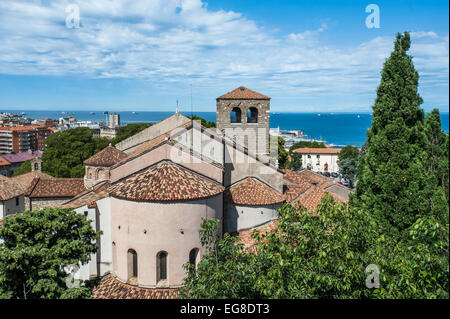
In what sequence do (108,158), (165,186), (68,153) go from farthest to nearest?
(68,153) → (108,158) → (165,186)

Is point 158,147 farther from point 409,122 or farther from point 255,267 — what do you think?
point 409,122

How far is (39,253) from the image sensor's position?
11.4 m

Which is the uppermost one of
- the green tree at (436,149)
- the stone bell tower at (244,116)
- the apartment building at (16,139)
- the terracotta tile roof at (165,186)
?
the apartment building at (16,139)

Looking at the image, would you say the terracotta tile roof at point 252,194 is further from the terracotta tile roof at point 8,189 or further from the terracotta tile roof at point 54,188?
the terracotta tile roof at point 8,189

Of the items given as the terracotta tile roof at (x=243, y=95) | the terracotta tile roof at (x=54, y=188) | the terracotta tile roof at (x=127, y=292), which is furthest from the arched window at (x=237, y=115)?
the terracotta tile roof at (x=54, y=188)

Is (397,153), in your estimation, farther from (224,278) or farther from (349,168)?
(349,168)

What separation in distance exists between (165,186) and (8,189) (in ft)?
105

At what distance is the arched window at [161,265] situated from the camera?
54.6 feet

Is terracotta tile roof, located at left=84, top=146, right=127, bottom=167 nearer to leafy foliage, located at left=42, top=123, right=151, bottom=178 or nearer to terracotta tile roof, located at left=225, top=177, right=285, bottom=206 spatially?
terracotta tile roof, located at left=225, top=177, right=285, bottom=206

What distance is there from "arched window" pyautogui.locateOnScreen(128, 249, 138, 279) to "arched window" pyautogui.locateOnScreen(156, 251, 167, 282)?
1.47 metres

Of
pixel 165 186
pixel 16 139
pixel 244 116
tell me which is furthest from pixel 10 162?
pixel 165 186

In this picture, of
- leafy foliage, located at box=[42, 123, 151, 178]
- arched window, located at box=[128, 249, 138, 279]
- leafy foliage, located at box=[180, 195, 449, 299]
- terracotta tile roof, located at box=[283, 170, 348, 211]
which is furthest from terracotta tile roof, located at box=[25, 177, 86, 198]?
leafy foliage, located at box=[180, 195, 449, 299]

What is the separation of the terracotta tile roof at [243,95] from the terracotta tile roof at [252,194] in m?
6.51

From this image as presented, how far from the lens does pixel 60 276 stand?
1194cm
